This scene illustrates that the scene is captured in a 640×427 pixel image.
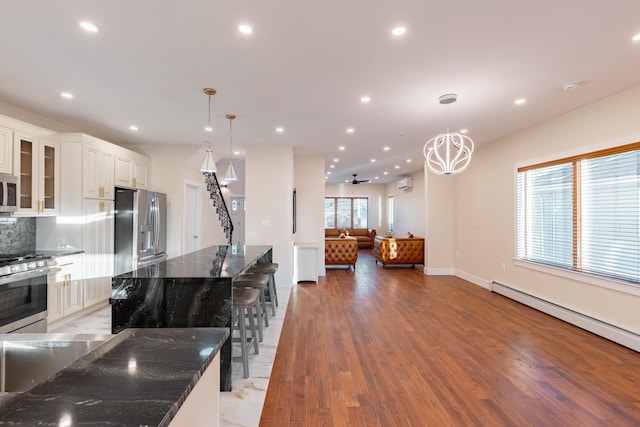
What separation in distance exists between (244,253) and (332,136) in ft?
8.57

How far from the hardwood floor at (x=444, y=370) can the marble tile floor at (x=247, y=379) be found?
0.08m

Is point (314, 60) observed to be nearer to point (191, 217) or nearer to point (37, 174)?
point (37, 174)

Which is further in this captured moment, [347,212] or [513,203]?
[347,212]

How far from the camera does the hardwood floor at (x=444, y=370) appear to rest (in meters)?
2.27

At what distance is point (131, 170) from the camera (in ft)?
17.7

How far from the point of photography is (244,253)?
12.9ft

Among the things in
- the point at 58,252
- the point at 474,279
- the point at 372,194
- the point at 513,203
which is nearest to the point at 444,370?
the point at 513,203

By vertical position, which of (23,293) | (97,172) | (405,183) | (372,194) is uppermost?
(405,183)

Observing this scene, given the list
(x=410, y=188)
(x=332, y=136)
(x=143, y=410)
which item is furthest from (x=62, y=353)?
(x=410, y=188)

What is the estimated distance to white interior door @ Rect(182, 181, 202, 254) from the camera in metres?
6.34

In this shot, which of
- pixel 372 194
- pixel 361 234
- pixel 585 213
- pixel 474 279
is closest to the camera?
pixel 585 213

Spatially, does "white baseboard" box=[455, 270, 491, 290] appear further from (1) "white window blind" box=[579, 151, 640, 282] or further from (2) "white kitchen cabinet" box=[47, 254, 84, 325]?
(2) "white kitchen cabinet" box=[47, 254, 84, 325]

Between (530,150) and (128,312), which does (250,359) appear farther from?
(530,150)

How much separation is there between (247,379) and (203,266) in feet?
3.50
